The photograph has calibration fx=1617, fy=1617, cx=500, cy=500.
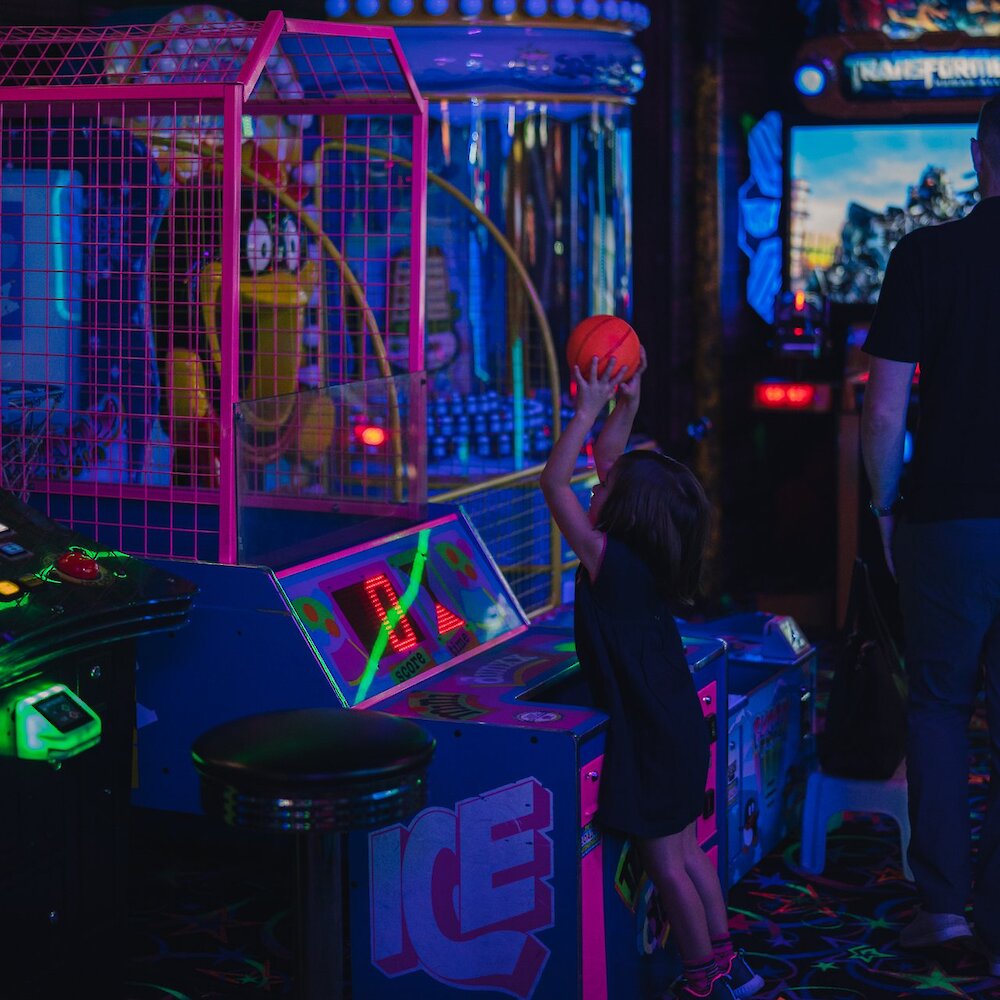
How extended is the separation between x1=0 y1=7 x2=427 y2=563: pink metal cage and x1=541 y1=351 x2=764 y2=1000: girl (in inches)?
28.6

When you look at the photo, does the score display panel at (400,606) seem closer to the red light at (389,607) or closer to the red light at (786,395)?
the red light at (389,607)

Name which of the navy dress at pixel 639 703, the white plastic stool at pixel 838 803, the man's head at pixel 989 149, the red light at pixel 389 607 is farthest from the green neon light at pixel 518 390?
the navy dress at pixel 639 703

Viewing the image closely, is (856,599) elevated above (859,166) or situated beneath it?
situated beneath

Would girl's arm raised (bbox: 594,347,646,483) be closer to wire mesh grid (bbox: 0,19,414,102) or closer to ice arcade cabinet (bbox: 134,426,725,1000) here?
ice arcade cabinet (bbox: 134,426,725,1000)

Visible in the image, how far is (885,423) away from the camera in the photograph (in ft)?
10.8

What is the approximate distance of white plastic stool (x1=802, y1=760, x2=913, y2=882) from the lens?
3.90m

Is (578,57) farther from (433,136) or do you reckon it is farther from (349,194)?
(349,194)

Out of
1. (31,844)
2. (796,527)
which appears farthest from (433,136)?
(31,844)

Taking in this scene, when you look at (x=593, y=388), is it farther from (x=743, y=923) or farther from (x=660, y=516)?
(x=743, y=923)

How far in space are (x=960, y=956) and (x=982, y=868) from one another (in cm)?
25

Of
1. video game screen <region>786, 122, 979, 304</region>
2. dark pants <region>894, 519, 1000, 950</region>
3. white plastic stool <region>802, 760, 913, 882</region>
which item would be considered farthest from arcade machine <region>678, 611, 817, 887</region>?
video game screen <region>786, 122, 979, 304</region>

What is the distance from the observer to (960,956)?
136 inches

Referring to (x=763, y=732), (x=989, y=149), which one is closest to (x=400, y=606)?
(x=763, y=732)

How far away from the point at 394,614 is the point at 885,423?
3.60 feet
